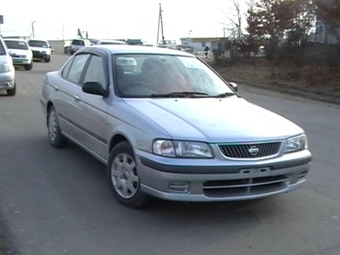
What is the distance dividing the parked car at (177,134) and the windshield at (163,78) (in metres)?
0.01

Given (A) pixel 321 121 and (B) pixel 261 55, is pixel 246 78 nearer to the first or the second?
(B) pixel 261 55

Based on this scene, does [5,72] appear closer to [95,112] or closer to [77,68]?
[77,68]

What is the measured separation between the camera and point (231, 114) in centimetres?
429

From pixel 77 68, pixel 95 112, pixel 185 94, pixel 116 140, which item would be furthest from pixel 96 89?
pixel 77 68

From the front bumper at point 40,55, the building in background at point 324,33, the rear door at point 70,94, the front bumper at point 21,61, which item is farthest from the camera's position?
the front bumper at point 40,55

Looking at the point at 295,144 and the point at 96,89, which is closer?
the point at 295,144

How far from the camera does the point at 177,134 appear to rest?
3.72 metres

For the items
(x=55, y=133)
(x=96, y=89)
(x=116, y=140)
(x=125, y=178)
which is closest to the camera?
(x=125, y=178)

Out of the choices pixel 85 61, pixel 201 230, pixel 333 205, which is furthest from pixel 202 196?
pixel 85 61

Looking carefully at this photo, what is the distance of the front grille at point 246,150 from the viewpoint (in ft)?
12.1

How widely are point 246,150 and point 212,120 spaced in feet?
1.61

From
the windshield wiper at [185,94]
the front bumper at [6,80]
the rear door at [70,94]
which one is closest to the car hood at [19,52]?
the front bumper at [6,80]

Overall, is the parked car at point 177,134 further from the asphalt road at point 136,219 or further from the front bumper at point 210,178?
the asphalt road at point 136,219

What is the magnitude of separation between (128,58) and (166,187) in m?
2.05
